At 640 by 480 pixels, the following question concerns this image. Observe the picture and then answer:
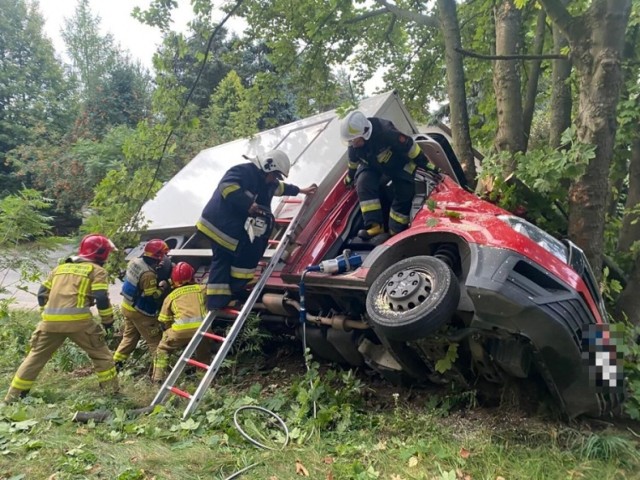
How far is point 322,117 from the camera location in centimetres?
550

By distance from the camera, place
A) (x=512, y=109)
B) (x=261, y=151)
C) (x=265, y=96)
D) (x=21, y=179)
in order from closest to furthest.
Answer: (x=512, y=109), (x=261, y=151), (x=265, y=96), (x=21, y=179)

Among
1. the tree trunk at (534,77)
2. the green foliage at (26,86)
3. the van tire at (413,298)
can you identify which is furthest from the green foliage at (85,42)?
the van tire at (413,298)

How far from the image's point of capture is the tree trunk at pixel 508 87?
495 cm

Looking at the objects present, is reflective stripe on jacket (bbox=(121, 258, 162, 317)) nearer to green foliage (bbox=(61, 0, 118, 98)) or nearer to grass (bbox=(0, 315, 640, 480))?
grass (bbox=(0, 315, 640, 480))

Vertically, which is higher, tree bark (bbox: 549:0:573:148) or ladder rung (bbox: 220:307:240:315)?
tree bark (bbox: 549:0:573:148)

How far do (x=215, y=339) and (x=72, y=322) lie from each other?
1241 mm

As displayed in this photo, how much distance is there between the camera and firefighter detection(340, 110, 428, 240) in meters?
4.02

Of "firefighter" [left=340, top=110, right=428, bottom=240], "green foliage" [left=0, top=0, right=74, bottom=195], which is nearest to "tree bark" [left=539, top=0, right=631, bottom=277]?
"firefighter" [left=340, top=110, right=428, bottom=240]

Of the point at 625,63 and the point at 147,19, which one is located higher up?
the point at 147,19

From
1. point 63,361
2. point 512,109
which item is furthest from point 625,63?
point 63,361

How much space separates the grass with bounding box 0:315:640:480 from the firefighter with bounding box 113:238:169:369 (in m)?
1.17

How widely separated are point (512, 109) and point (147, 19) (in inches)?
148

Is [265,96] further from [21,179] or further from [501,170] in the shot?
[21,179]

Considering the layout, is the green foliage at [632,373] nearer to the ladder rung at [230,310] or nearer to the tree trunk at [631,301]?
the tree trunk at [631,301]
